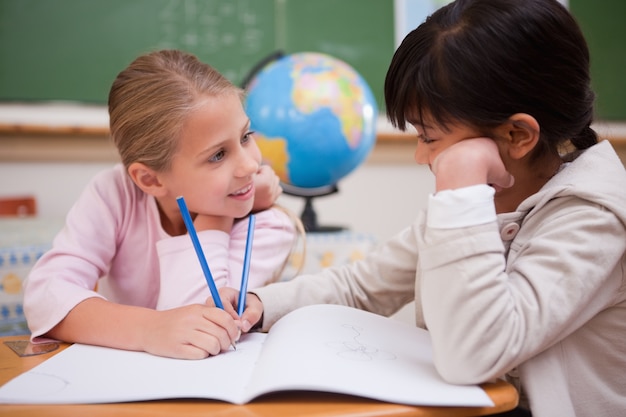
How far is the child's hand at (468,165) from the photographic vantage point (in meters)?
0.69

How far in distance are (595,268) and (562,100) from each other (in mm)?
217

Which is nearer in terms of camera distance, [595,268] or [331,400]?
[331,400]

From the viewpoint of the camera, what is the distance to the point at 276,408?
0.55 metres

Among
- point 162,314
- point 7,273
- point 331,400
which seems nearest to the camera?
point 331,400

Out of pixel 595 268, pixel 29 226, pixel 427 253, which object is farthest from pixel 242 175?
pixel 29 226

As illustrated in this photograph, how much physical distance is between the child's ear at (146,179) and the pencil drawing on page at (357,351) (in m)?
0.43

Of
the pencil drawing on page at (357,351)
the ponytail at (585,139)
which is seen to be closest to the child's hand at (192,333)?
the pencil drawing on page at (357,351)

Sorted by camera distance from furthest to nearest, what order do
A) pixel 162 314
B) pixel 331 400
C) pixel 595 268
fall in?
pixel 162 314 → pixel 595 268 → pixel 331 400

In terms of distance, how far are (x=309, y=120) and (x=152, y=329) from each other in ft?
3.82

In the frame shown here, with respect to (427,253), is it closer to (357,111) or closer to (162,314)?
(162,314)

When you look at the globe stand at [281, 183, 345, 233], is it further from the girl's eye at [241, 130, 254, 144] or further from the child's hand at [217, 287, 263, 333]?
the child's hand at [217, 287, 263, 333]

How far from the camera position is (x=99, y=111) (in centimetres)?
270

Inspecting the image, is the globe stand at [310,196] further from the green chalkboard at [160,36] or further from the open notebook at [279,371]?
the open notebook at [279,371]

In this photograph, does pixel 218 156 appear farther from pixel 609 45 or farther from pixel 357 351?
pixel 609 45
